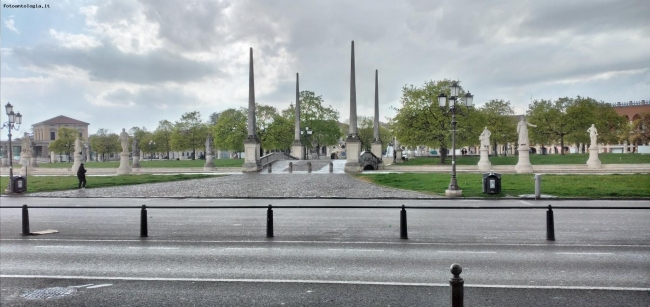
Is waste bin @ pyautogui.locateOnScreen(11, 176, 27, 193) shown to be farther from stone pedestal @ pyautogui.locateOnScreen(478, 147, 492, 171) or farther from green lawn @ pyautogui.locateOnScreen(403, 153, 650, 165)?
green lawn @ pyautogui.locateOnScreen(403, 153, 650, 165)

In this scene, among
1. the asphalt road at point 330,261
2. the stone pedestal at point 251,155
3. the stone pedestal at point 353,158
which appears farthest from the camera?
the stone pedestal at point 251,155

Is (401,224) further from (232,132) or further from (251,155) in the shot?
(232,132)

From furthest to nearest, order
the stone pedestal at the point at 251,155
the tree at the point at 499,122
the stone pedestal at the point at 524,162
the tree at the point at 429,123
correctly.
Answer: the tree at the point at 499,122
the tree at the point at 429,123
the stone pedestal at the point at 251,155
the stone pedestal at the point at 524,162

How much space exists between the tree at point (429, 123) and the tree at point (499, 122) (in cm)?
Answer: 2215

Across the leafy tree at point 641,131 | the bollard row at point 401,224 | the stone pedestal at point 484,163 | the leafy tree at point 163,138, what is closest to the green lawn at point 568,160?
the stone pedestal at point 484,163

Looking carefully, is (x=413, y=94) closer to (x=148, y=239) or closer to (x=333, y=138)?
(x=333, y=138)

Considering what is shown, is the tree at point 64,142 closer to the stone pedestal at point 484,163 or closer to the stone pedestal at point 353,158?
the stone pedestal at point 353,158

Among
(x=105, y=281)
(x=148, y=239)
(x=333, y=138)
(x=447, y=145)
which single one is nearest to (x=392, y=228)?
(x=148, y=239)

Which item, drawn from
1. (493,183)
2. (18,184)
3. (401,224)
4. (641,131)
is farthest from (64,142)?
(641,131)

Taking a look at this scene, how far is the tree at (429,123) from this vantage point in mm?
53188

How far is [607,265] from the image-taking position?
8.25 meters

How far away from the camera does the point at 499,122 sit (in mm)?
79438

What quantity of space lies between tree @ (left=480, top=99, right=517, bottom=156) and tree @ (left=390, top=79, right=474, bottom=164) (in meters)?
22.2

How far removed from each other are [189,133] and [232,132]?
23.7 meters
